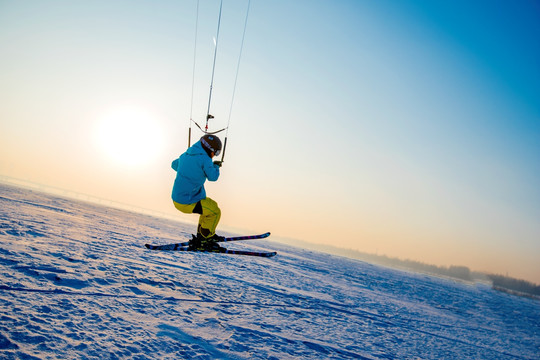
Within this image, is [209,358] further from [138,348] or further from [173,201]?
[173,201]

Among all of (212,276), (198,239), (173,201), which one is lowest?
(212,276)

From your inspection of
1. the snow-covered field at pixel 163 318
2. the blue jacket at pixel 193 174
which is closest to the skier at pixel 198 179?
the blue jacket at pixel 193 174

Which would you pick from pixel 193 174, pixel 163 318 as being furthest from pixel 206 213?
pixel 163 318

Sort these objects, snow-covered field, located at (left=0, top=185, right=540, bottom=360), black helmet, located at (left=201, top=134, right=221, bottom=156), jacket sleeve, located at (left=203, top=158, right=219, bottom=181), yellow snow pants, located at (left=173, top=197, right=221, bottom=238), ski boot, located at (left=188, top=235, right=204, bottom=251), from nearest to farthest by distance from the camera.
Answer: snow-covered field, located at (left=0, top=185, right=540, bottom=360) → jacket sleeve, located at (left=203, top=158, right=219, bottom=181) → black helmet, located at (left=201, top=134, right=221, bottom=156) → yellow snow pants, located at (left=173, top=197, right=221, bottom=238) → ski boot, located at (left=188, top=235, right=204, bottom=251)

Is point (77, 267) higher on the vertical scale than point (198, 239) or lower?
lower

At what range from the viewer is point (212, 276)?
7359 mm

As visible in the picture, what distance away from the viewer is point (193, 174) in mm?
5426

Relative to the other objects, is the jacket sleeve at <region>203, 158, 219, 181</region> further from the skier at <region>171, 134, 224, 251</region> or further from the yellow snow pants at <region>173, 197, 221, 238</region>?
the yellow snow pants at <region>173, 197, 221, 238</region>

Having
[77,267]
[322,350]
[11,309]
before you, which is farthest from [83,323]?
[322,350]

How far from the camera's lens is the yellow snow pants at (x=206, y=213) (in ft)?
19.0

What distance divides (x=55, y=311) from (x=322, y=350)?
3350 millimetres

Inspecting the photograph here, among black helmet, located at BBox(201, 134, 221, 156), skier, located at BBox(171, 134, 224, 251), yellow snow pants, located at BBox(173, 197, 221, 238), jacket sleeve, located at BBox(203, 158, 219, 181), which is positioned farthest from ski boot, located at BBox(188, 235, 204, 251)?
black helmet, located at BBox(201, 134, 221, 156)

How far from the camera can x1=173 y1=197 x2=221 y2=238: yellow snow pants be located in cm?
579

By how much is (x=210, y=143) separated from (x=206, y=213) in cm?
149
